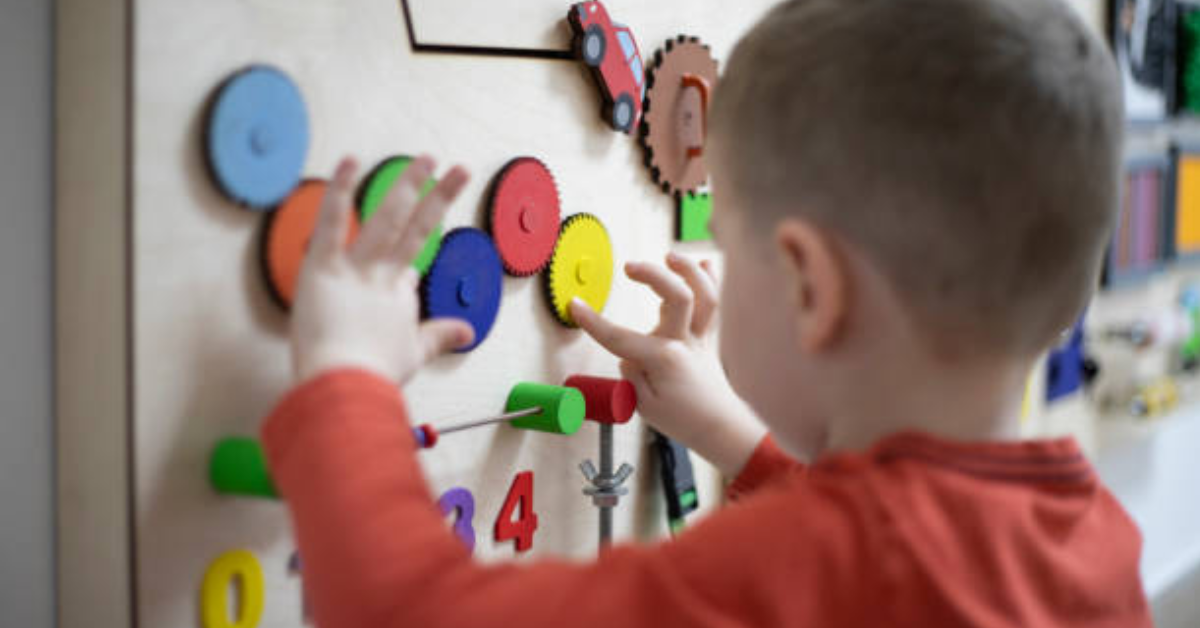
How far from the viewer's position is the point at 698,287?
29.5 inches

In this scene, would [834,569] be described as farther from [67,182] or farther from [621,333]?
[67,182]

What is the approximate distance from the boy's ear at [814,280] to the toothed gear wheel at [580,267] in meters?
0.25

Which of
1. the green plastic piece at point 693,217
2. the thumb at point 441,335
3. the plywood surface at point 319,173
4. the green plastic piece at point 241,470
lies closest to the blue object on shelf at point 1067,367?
the green plastic piece at point 693,217

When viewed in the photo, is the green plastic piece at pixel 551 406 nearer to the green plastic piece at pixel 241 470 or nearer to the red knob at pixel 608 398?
the red knob at pixel 608 398

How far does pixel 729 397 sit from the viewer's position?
740 millimetres

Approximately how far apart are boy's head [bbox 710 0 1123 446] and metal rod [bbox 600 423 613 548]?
23 centimetres

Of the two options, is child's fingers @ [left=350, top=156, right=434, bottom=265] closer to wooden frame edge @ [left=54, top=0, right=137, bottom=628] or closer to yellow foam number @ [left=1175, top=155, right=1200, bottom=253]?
wooden frame edge @ [left=54, top=0, right=137, bottom=628]

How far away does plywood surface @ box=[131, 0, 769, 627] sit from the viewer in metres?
0.51

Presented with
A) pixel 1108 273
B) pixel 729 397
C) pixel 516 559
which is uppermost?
pixel 1108 273

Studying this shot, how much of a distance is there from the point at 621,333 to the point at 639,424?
0.51ft

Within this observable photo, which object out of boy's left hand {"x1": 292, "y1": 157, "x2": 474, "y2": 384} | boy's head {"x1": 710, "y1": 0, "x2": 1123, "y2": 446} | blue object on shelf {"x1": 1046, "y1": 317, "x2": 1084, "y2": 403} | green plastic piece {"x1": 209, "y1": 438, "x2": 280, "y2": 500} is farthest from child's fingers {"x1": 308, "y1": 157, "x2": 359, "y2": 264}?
blue object on shelf {"x1": 1046, "y1": 317, "x2": 1084, "y2": 403}

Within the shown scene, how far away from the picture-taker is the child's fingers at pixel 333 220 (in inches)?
20.0

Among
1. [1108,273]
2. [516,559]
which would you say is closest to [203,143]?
[516,559]

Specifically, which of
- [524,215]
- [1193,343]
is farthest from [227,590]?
[1193,343]
